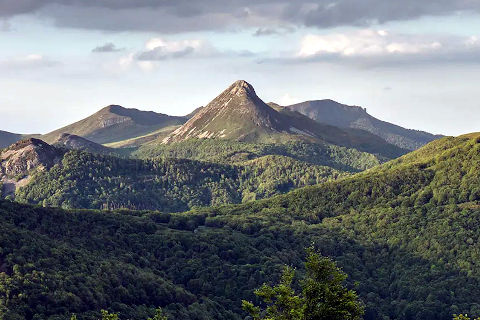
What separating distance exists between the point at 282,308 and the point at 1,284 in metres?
112

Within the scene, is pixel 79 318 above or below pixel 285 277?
below

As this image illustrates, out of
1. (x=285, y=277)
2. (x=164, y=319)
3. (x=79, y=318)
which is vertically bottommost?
(x=79, y=318)

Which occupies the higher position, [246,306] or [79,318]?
[246,306]

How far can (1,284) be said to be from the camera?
19962 centimetres

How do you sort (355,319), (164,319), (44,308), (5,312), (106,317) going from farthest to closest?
(44,308) < (5,312) < (164,319) < (106,317) < (355,319)

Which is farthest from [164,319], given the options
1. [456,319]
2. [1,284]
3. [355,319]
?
[1,284]

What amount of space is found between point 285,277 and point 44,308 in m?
106

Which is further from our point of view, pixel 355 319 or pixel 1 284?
pixel 1 284

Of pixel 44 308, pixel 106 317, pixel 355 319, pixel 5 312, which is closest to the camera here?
pixel 355 319

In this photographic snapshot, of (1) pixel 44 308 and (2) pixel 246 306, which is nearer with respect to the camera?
(2) pixel 246 306

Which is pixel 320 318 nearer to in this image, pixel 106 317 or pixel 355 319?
pixel 355 319

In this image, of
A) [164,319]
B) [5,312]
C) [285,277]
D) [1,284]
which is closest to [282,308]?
[285,277]

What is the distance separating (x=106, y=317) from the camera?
11125 cm

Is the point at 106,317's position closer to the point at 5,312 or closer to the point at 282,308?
the point at 282,308
